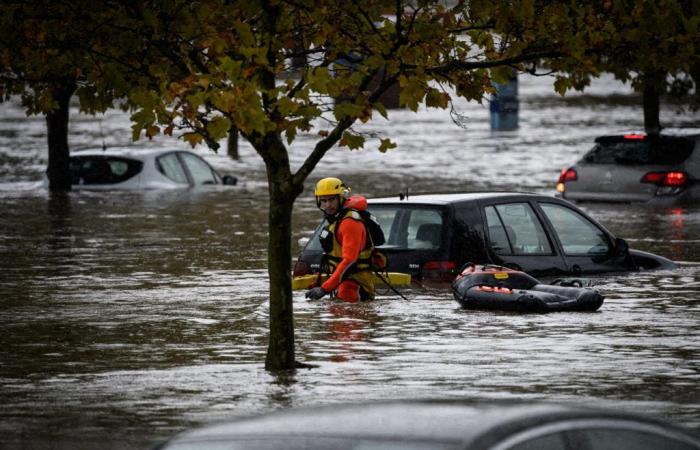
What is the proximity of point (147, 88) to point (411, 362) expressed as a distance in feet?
9.28

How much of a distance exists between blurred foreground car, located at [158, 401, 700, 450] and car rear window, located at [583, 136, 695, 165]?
22.4 meters

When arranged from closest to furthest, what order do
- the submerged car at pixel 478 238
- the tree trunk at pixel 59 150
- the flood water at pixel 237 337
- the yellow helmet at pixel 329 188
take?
the flood water at pixel 237 337
the yellow helmet at pixel 329 188
the submerged car at pixel 478 238
the tree trunk at pixel 59 150

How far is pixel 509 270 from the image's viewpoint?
16062 mm

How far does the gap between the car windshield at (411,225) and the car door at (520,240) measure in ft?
1.89

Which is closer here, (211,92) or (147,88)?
(211,92)

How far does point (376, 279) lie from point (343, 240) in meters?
0.91

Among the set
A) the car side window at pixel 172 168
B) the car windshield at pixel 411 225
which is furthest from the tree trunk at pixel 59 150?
the car windshield at pixel 411 225

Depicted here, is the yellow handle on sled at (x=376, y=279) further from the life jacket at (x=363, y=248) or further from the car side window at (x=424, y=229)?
the car side window at (x=424, y=229)

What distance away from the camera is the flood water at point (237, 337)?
36.7 ft

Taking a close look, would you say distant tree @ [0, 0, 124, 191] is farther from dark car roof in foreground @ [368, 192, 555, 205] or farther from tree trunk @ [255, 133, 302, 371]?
dark car roof in foreground @ [368, 192, 555, 205]

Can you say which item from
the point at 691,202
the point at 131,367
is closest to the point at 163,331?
the point at 131,367

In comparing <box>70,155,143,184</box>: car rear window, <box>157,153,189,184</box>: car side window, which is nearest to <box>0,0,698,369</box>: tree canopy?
<box>70,155,143,184</box>: car rear window

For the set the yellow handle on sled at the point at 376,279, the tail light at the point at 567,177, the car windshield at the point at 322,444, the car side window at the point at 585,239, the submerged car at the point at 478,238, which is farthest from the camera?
the tail light at the point at 567,177

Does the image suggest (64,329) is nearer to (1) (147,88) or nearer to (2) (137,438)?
(1) (147,88)
